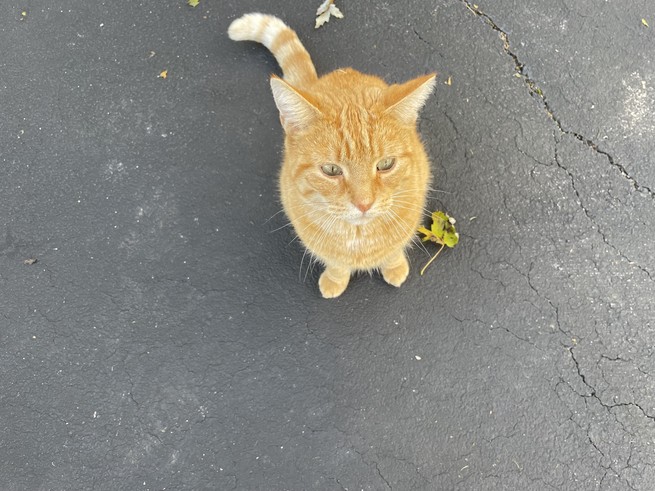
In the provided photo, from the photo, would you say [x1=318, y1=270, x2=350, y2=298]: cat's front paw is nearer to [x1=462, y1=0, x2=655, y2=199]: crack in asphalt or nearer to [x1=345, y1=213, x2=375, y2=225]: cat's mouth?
[x1=345, y1=213, x2=375, y2=225]: cat's mouth

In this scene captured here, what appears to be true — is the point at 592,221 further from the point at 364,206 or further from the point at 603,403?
the point at 364,206

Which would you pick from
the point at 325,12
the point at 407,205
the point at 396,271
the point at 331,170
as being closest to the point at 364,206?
the point at 331,170

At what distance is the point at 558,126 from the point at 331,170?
6.45 ft

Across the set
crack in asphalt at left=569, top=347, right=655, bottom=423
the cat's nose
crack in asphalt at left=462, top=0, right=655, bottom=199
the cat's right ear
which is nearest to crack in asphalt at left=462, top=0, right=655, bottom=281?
crack in asphalt at left=462, top=0, right=655, bottom=199

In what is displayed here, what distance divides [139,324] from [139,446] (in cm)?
73

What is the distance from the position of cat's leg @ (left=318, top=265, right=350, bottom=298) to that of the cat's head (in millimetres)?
697

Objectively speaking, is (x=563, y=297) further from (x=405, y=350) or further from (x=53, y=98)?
(x=53, y=98)

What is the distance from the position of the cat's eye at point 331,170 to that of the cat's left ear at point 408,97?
12.3 inches

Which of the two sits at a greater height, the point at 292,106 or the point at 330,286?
the point at 292,106

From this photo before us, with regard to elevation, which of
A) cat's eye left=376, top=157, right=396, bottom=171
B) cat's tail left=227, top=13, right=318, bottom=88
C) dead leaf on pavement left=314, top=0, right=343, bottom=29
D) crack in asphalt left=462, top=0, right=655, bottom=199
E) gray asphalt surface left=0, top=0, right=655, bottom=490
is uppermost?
crack in asphalt left=462, top=0, right=655, bottom=199

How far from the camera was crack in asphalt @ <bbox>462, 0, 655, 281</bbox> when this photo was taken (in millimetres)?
3037

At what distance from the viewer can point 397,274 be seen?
2895 mm

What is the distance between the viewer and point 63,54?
3.38 m

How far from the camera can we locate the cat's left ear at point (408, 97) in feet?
6.12
